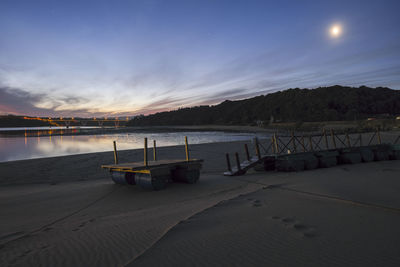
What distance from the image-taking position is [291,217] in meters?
5.08

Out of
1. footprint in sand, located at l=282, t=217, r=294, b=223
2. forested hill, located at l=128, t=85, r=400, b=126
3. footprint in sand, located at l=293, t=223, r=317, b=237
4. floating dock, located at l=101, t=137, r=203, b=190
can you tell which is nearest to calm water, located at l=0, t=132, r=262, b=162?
floating dock, located at l=101, t=137, r=203, b=190

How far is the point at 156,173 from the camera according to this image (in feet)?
31.3

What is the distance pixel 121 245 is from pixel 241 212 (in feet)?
9.14

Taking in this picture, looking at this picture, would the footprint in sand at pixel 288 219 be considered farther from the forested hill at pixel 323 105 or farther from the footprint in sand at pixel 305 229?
the forested hill at pixel 323 105

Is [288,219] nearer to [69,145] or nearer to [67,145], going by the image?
[69,145]

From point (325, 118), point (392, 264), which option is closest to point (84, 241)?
point (392, 264)

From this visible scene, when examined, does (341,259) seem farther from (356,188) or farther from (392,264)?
(356,188)

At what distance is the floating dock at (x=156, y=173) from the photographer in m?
9.57

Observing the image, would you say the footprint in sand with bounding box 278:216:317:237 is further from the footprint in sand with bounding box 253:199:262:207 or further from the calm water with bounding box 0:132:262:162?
the calm water with bounding box 0:132:262:162

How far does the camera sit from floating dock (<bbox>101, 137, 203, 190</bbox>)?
9570 millimetres

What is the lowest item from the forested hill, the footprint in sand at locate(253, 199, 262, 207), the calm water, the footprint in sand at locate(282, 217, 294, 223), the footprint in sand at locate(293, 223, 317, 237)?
the footprint in sand at locate(253, 199, 262, 207)

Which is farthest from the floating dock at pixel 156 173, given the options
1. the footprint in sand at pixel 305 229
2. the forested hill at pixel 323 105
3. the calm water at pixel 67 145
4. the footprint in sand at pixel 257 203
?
the forested hill at pixel 323 105

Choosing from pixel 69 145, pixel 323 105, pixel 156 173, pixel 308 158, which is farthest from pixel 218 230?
pixel 323 105

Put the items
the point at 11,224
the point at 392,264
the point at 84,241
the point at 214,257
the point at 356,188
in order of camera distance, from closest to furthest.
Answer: the point at 392,264, the point at 214,257, the point at 84,241, the point at 11,224, the point at 356,188
